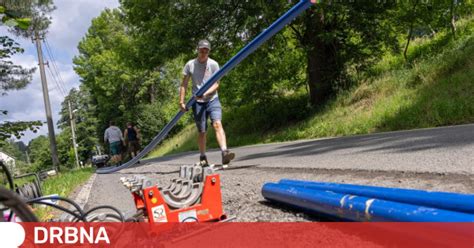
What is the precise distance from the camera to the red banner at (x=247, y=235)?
1720 millimetres

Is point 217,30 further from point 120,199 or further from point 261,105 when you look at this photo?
point 120,199

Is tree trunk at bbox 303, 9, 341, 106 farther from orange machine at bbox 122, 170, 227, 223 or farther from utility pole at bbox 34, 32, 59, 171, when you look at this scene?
utility pole at bbox 34, 32, 59, 171

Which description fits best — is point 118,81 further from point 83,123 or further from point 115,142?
point 115,142

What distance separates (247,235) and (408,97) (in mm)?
9600

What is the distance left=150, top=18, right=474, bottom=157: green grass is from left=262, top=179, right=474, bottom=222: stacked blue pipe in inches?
263

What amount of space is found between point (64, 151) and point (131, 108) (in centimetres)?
4414

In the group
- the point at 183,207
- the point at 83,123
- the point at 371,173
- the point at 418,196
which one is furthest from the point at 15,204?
the point at 83,123

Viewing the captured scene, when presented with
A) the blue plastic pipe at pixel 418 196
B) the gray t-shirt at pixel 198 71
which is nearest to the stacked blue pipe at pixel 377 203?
the blue plastic pipe at pixel 418 196

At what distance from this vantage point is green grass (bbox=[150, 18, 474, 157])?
929 centimetres

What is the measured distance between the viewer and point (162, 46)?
16422 mm

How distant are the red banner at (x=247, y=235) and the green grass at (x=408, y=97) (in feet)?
23.3

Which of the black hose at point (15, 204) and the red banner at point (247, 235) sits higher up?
the black hose at point (15, 204)

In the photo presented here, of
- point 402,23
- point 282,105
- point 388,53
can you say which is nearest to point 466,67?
point 402,23

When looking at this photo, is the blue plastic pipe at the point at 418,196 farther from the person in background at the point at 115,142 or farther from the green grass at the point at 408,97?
the person in background at the point at 115,142
